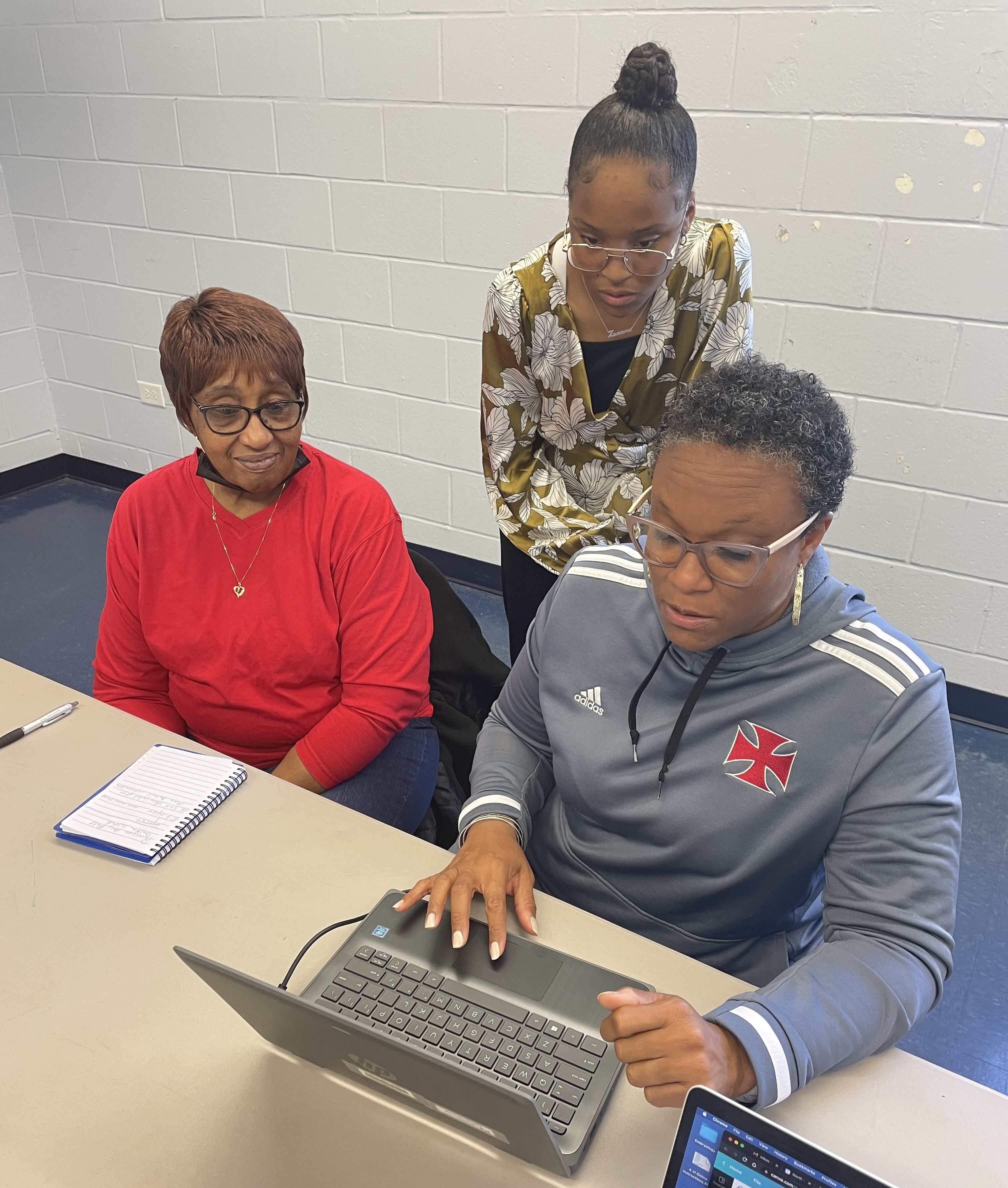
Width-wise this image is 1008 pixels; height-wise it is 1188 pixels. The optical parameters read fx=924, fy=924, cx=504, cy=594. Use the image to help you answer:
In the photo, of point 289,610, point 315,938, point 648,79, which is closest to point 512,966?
point 315,938

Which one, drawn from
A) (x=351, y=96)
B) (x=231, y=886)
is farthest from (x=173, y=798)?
(x=351, y=96)

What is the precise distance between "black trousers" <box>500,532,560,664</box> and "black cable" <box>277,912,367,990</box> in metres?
0.89

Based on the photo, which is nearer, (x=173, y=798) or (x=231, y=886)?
(x=231, y=886)

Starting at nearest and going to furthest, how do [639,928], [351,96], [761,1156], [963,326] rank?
[761,1156], [639,928], [963,326], [351,96]

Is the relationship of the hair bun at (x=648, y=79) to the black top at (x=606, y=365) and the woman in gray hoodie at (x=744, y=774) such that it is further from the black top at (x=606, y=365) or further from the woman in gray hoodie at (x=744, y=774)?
the woman in gray hoodie at (x=744, y=774)

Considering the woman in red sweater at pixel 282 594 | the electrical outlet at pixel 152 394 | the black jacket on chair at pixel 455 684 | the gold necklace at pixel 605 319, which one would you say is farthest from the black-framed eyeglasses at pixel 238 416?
the electrical outlet at pixel 152 394

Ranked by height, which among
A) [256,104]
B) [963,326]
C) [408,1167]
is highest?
[256,104]

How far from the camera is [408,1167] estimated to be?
2.58ft

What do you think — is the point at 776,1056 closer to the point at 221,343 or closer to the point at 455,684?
the point at 455,684

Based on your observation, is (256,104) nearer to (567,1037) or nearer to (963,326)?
(963,326)

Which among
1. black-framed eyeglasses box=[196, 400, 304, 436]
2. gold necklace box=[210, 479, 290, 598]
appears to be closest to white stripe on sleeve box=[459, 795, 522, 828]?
gold necklace box=[210, 479, 290, 598]

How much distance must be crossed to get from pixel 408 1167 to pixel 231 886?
15.3 inches

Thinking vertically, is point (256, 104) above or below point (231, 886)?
above

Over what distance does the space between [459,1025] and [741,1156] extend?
0.29 metres
